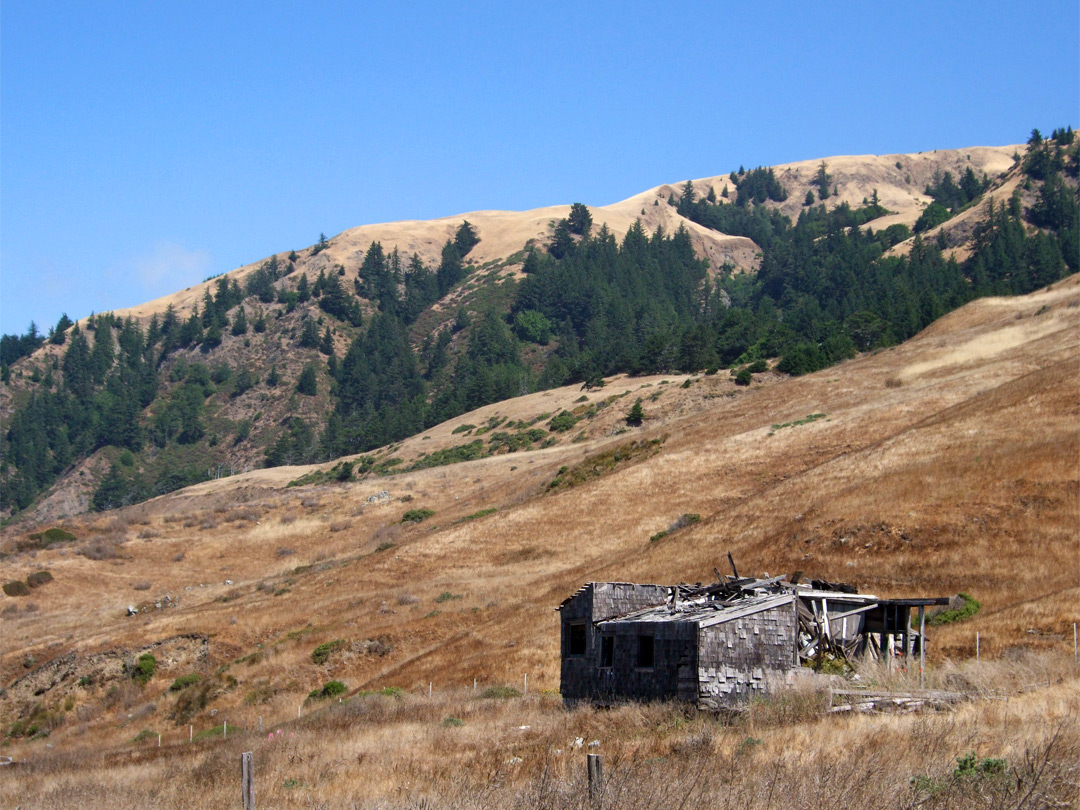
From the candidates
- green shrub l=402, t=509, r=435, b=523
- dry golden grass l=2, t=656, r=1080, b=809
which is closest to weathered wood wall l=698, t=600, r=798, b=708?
dry golden grass l=2, t=656, r=1080, b=809

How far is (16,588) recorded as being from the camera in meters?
58.7

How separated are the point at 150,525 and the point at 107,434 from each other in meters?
112

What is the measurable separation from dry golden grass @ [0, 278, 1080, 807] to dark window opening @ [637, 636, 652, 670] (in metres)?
1.96

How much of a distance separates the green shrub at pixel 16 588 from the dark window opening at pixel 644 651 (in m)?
47.6

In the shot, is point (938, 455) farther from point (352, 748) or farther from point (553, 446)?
point (553, 446)

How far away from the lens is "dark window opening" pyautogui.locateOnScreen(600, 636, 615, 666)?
24234 mm

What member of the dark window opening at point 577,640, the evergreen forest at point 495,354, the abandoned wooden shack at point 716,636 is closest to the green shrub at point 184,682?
the abandoned wooden shack at point 716,636

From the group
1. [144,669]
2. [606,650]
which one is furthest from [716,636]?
[144,669]

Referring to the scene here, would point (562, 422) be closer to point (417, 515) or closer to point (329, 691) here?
point (417, 515)

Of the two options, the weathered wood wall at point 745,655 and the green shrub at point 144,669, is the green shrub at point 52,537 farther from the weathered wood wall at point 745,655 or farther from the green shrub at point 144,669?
the weathered wood wall at point 745,655

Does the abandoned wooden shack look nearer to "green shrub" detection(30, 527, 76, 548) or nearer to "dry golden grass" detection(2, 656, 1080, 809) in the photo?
"dry golden grass" detection(2, 656, 1080, 809)

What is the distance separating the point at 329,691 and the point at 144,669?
38.3 ft

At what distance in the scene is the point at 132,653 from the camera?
43.9m

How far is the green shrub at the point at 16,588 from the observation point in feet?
191
